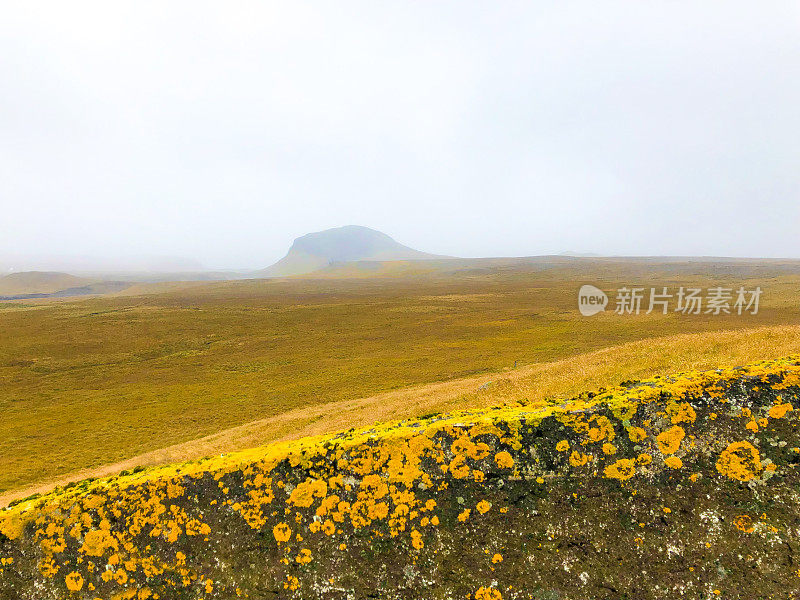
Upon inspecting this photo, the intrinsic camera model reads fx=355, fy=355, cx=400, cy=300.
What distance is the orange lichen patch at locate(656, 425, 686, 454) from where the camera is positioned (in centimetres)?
454

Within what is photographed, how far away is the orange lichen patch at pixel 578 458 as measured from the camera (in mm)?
4582

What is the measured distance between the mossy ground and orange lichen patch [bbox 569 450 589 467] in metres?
0.02

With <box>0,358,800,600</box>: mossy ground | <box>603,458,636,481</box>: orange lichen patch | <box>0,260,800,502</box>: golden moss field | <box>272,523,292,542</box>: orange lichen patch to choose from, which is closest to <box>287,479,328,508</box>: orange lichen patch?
<box>0,358,800,600</box>: mossy ground

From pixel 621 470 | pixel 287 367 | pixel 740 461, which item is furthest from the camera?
pixel 287 367

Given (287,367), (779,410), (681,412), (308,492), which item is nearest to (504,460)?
(681,412)

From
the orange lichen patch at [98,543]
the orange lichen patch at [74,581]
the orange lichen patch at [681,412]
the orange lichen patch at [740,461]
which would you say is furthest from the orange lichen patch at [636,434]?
the orange lichen patch at [74,581]

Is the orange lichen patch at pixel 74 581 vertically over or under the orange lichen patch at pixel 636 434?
under

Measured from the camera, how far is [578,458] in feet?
15.2

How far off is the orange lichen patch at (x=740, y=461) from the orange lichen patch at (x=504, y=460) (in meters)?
2.44

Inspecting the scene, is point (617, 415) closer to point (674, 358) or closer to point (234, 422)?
point (674, 358)

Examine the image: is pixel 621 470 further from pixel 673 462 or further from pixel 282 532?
pixel 282 532

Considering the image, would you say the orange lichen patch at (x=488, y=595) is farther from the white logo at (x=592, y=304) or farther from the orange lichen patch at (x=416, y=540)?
the white logo at (x=592, y=304)

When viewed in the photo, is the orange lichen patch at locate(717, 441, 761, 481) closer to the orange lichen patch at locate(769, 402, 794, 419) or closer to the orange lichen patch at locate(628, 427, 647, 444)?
the orange lichen patch at locate(769, 402, 794, 419)

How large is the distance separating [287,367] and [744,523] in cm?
3804
